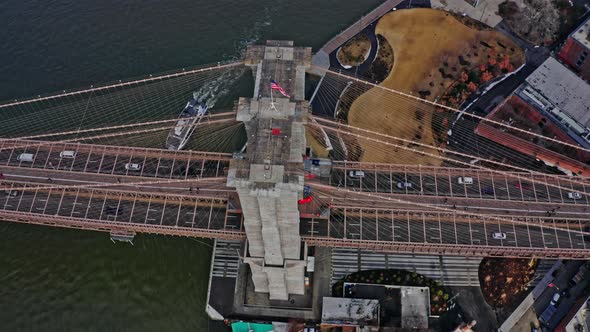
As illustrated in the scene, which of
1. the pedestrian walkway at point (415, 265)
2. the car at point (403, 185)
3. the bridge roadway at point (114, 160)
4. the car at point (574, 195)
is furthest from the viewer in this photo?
the pedestrian walkway at point (415, 265)

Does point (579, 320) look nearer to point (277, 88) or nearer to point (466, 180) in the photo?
point (466, 180)

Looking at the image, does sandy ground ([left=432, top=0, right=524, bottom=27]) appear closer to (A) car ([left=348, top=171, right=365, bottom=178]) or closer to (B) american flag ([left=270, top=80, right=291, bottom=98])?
(A) car ([left=348, top=171, right=365, bottom=178])

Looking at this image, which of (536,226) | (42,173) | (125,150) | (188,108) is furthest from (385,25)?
(42,173)

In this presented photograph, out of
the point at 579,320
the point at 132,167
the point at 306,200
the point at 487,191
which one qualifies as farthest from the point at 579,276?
the point at 132,167

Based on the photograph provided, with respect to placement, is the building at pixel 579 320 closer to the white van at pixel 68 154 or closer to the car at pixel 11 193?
the white van at pixel 68 154

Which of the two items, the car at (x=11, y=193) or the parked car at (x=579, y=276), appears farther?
the parked car at (x=579, y=276)

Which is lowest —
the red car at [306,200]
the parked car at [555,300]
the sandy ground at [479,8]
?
the parked car at [555,300]

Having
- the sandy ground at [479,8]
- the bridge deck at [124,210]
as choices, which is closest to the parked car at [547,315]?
the bridge deck at [124,210]
